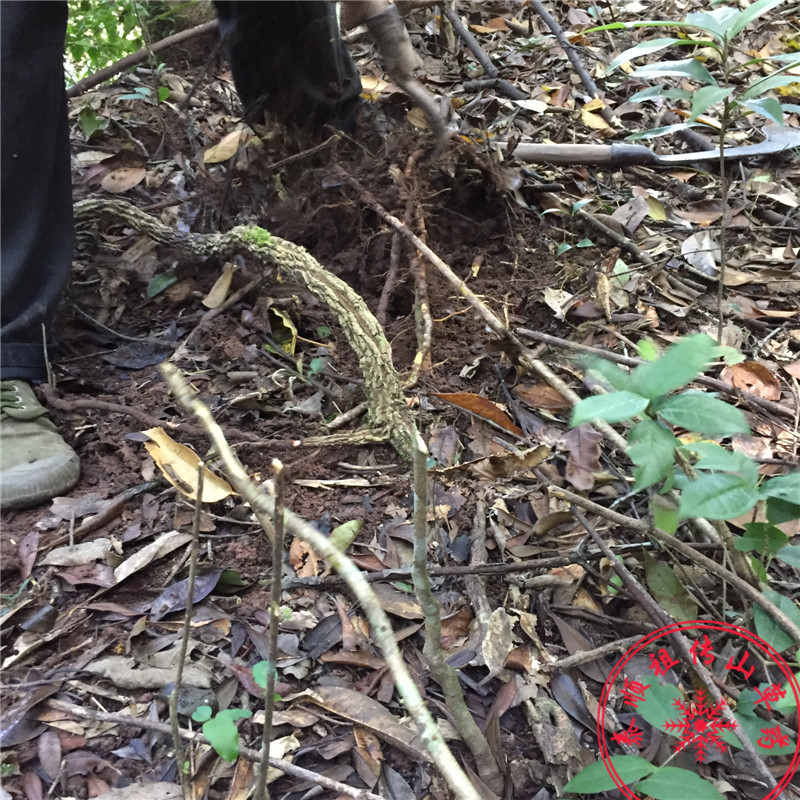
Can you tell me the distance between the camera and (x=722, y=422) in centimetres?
83

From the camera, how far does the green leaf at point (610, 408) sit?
808 millimetres

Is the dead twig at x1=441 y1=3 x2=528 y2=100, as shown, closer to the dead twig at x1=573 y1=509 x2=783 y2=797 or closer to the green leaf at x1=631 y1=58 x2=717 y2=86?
the green leaf at x1=631 y1=58 x2=717 y2=86

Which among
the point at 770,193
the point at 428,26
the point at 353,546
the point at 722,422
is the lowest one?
the point at 770,193

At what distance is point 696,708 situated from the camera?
102 cm

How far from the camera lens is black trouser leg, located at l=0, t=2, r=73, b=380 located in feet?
4.82

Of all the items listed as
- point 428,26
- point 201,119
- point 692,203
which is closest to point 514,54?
point 428,26

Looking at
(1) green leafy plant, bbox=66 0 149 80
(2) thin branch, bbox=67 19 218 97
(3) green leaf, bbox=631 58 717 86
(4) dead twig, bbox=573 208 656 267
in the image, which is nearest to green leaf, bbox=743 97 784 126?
(3) green leaf, bbox=631 58 717 86

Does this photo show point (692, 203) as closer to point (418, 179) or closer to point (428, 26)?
point (418, 179)

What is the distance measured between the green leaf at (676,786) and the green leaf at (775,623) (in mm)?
258

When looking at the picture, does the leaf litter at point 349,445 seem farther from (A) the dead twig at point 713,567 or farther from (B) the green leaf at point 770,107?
(B) the green leaf at point 770,107

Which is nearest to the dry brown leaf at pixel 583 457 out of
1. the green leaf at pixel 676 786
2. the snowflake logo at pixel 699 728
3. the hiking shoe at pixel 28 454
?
the snowflake logo at pixel 699 728

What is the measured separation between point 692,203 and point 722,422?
192 centimetres

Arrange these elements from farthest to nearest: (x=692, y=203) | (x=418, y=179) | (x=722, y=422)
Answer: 1. (x=692, y=203)
2. (x=418, y=179)
3. (x=722, y=422)

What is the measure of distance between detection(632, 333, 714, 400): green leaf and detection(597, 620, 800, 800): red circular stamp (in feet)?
1.58
